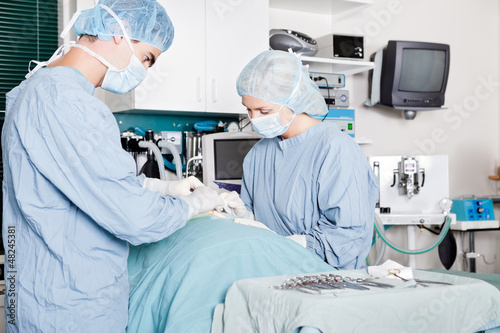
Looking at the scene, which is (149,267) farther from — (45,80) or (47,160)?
(45,80)

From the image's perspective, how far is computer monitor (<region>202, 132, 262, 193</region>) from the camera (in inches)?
117

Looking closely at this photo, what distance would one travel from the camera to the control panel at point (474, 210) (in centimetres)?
368

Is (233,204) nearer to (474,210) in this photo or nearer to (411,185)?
(411,185)

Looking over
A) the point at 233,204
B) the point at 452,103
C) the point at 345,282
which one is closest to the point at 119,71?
the point at 233,204

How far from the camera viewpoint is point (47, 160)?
1.20 meters

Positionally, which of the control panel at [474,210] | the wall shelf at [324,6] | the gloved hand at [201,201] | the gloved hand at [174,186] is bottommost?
the control panel at [474,210]

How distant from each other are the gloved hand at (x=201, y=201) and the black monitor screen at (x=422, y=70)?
2.48 metres

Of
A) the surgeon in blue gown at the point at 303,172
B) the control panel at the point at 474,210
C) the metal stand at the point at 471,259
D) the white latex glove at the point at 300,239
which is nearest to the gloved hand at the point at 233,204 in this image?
the surgeon in blue gown at the point at 303,172

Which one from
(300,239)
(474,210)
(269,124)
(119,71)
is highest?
A: (119,71)

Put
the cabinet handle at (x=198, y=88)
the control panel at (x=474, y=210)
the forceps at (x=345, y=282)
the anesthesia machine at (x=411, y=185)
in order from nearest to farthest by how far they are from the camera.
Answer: the forceps at (x=345, y=282), the cabinet handle at (x=198, y=88), the anesthesia machine at (x=411, y=185), the control panel at (x=474, y=210)

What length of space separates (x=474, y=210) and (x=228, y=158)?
179 centimetres

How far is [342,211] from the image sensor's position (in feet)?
5.74

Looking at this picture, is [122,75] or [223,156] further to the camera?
[223,156]

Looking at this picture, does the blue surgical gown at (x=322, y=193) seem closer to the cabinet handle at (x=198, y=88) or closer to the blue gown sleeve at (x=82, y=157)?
the blue gown sleeve at (x=82, y=157)
